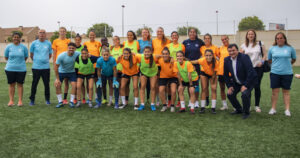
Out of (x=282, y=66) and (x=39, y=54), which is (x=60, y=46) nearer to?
(x=39, y=54)

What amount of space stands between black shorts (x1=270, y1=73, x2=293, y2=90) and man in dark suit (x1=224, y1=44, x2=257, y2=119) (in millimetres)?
676

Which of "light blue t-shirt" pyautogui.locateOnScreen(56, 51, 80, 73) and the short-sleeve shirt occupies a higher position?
the short-sleeve shirt

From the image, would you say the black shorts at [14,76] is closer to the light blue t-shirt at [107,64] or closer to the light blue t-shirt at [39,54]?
the light blue t-shirt at [39,54]

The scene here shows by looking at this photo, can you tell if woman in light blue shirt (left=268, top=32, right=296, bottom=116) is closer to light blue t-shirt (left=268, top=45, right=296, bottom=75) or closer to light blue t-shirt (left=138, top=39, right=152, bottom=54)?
light blue t-shirt (left=268, top=45, right=296, bottom=75)

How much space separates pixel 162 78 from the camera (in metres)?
6.07

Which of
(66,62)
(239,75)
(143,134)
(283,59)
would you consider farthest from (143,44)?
(283,59)

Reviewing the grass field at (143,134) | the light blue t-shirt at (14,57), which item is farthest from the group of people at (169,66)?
the grass field at (143,134)

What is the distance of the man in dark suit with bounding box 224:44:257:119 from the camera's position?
5.24 meters

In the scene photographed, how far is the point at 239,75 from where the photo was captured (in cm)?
541

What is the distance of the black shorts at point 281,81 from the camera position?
552 centimetres

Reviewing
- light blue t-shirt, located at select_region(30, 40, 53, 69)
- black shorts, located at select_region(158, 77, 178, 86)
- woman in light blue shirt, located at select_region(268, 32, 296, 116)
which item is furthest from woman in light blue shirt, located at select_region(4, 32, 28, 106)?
woman in light blue shirt, located at select_region(268, 32, 296, 116)

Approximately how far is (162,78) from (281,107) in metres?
3.22

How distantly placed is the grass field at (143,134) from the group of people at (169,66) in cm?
58

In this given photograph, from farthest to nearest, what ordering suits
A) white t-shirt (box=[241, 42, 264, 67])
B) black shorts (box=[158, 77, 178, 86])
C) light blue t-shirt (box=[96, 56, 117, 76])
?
light blue t-shirt (box=[96, 56, 117, 76]), black shorts (box=[158, 77, 178, 86]), white t-shirt (box=[241, 42, 264, 67])
